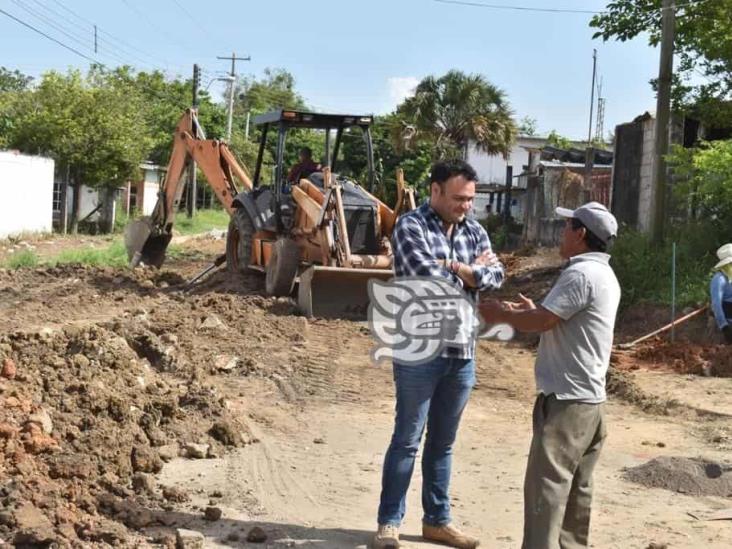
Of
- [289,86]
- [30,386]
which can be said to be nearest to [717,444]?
[30,386]

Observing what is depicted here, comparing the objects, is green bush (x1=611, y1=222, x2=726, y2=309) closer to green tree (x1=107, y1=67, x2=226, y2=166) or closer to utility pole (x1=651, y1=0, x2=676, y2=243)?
utility pole (x1=651, y1=0, x2=676, y2=243)

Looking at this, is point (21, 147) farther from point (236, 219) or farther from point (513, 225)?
point (236, 219)

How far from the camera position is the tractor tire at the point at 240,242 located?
16531mm

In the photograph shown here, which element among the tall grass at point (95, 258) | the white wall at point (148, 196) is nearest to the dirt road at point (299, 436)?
the tall grass at point (95, 258)

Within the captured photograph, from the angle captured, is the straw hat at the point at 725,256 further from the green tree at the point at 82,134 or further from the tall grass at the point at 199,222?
the tall grass at the point at 199,222

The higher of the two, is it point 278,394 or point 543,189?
point 543,189

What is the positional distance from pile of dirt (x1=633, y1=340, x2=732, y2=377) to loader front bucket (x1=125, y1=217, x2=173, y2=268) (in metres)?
9.61

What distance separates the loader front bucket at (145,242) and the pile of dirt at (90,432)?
9698 millimetres

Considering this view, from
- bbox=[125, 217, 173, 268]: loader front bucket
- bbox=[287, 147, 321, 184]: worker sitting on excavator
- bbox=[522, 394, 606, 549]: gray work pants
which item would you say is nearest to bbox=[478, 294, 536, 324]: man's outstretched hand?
bbox=[522, 394, 606, 549]: gray work pants

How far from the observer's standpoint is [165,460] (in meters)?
6.99

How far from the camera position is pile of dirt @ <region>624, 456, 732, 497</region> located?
7086mm

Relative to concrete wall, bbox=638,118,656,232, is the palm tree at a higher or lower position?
higher

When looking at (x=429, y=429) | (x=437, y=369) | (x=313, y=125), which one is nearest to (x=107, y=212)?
(x=313, y=125)

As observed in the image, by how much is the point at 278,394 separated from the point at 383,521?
14.7ft
